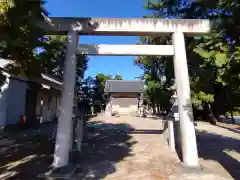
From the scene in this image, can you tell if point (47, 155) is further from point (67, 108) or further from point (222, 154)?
point (222, 154)

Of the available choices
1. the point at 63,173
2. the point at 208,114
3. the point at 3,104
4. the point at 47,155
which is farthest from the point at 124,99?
the point at 63,173

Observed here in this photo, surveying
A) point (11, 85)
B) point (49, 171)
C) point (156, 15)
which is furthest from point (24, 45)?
point (156, 15)

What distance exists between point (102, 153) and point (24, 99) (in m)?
8.32

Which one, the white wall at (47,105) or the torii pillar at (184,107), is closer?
the torii pillar at (184,107)

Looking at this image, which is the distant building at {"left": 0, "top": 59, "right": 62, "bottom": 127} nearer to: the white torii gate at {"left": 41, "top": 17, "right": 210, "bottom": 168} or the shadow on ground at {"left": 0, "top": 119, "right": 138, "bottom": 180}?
the shadow on ground at {"left": 0, "top": 119, "right": 138, "bottom": 180}

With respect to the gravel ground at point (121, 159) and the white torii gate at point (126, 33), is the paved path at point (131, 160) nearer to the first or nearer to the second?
the gravel ground at point (121, 159)

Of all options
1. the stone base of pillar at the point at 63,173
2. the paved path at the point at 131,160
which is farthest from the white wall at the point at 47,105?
the stone base of pillar at the point at 63,173

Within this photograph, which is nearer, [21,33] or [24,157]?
[21,33]

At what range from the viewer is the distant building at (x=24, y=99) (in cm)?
1263

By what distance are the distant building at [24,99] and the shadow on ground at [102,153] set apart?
12.8 feet

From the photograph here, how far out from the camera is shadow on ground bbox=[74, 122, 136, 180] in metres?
6.53

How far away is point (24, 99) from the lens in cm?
1456

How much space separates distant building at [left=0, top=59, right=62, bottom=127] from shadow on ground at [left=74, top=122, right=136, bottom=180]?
390 centimetres

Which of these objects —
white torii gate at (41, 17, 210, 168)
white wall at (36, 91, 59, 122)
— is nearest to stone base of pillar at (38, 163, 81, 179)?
white torii gate at (41, 17, 210, 168)
